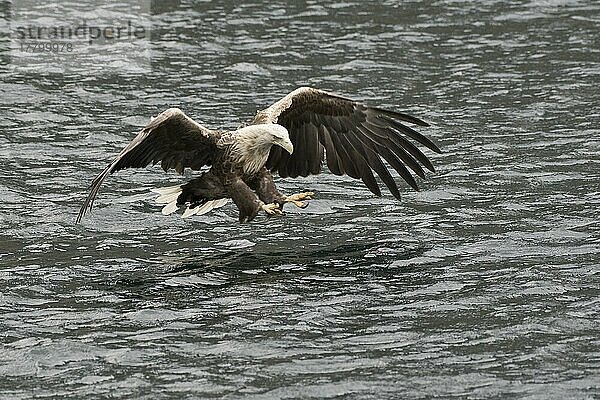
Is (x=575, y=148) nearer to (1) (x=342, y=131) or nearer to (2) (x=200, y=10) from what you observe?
(1) (x=342, y=131)

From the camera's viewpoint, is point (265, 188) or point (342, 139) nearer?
point (265, 188)

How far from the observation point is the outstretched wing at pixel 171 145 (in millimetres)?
9617

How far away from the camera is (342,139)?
35.6 feet

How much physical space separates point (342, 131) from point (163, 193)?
1.47 m

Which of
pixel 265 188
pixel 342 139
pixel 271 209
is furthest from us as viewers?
pixel 342 139

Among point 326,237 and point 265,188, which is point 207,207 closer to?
point 265,188

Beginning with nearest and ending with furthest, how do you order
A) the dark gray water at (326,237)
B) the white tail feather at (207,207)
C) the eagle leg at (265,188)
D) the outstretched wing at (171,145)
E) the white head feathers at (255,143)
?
1. the dark gray water at (326,237)
2. the outstretched wing at (171,145)
3. the white head feathers at (255,143)
4. the eagle leg at (265,188)
5. the white tail feather at (207,207)

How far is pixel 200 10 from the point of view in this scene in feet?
59.1

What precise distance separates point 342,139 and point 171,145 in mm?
1445

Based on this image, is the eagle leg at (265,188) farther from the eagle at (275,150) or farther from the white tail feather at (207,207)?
the white tail feather at (207,207)

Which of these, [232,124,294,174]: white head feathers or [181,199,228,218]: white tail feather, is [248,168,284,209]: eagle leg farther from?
[181,199,228,218]: white tail feather

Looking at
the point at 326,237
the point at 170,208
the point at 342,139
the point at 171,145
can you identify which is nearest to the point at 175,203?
the point at 170,208

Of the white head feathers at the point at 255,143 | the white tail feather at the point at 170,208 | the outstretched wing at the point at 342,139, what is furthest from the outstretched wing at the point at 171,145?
the outstretched wing at the point at 342,139

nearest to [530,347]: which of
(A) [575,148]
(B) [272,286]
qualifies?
(B) [272,286]
